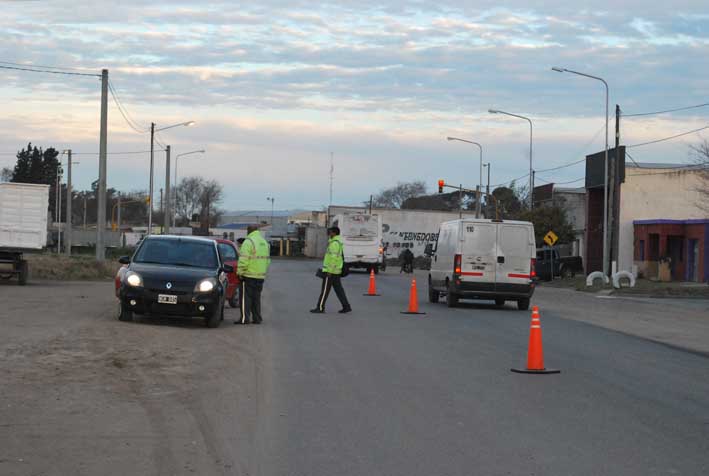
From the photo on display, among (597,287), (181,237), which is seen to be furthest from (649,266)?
(181,237)

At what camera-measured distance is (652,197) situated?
190 feet

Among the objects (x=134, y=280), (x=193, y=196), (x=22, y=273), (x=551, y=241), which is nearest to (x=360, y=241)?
(x=551, y=241)

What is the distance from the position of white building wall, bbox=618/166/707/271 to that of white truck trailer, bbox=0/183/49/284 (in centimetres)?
3710

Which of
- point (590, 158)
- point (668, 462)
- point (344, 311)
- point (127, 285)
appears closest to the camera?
point (668, 462)

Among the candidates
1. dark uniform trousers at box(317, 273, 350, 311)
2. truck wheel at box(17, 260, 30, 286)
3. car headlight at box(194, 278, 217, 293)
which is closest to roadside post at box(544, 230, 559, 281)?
truck wheel at box(17, 260, 30, 286)

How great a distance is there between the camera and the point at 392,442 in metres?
8.02

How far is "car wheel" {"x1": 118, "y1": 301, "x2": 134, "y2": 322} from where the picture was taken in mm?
16877

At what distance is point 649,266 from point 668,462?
162 ft

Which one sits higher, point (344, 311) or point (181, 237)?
point (181, 237)

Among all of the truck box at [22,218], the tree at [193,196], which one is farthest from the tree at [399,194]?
the truck box at [22,218]

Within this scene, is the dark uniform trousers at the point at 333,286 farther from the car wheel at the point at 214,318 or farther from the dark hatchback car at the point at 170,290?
the car wheel at the point at 214,318

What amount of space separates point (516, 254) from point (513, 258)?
0.14 meters

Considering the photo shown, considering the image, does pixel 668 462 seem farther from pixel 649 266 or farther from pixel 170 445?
pixel 649 266

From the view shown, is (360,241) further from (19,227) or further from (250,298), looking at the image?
(250,298)
